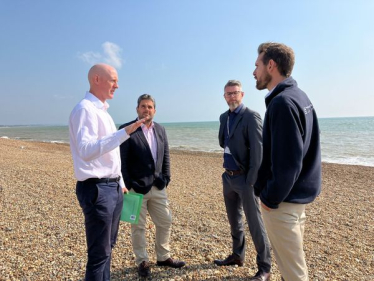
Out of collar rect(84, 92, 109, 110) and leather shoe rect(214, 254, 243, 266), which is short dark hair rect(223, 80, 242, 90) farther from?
leather shoe rect(214, 254, 243, 266)

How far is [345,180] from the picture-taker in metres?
10.4

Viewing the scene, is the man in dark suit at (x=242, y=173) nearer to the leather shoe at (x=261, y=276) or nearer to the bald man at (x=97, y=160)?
the leather shoe at (x=261, y=276)

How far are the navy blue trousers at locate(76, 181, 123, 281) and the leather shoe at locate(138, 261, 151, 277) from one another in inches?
38.4

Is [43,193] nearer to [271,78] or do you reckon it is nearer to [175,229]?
[175,229]

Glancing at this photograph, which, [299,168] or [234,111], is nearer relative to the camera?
[299,168]

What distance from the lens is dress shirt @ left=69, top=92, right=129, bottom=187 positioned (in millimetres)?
1847

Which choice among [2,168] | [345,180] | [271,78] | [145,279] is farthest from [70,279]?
[345,180]

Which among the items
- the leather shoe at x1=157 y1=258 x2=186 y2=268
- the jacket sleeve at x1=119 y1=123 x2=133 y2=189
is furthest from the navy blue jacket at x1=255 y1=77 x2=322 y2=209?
the leather shoe at x1=157 y1=258 x2=186 y2=268

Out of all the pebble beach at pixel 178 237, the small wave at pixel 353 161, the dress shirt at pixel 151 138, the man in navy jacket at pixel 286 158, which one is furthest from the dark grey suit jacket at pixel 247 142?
the small wave at pixel 353 161

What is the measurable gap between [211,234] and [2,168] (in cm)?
837

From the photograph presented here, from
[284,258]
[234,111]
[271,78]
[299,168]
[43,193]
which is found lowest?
[43,193]

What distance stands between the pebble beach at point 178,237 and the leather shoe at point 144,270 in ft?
0.28

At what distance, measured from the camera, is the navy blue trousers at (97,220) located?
1.99m

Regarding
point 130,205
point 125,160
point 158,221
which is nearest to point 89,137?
point 130,205
